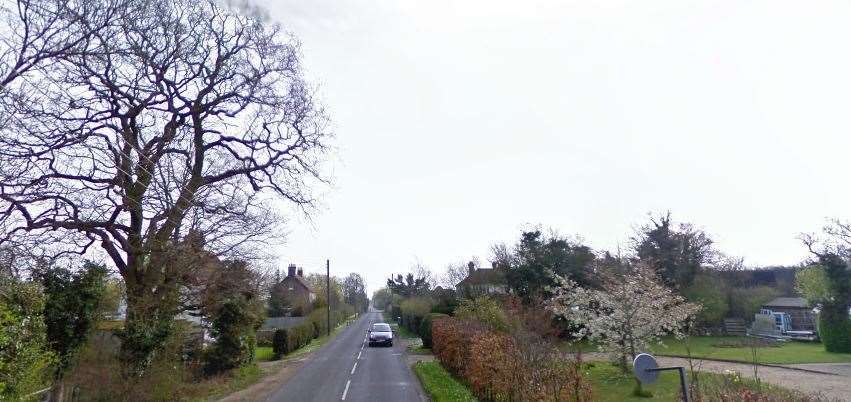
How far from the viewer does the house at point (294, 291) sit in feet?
210

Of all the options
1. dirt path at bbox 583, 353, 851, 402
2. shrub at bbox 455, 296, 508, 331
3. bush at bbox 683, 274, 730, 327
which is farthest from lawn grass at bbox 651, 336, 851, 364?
shrub at bbox 455, 296, 508, 331

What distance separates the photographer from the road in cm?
1734

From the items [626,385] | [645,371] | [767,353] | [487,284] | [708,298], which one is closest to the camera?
[645,371]

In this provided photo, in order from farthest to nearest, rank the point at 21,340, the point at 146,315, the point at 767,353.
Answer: the point at 767,353 < the point at 146,315 < the point at 21,340

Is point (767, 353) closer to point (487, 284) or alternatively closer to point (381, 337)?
point (487, 284)

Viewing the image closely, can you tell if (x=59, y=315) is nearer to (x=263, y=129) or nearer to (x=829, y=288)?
(x=263, y=129)

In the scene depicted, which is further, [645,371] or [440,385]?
[440,385]

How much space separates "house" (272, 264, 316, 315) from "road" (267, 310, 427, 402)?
2795 centimetres

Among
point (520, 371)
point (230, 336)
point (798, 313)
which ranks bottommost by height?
point (798, 313)

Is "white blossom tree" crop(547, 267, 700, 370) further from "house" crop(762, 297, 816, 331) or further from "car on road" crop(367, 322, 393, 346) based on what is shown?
"house" crop(762, 297, 816, 331)

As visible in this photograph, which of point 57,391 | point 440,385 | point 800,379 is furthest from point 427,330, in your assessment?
point 57,391

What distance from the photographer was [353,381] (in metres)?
20.9

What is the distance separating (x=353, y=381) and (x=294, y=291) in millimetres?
65697

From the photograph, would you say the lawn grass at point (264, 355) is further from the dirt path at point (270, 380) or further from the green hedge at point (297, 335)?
the dirt path at point (270, 380)
